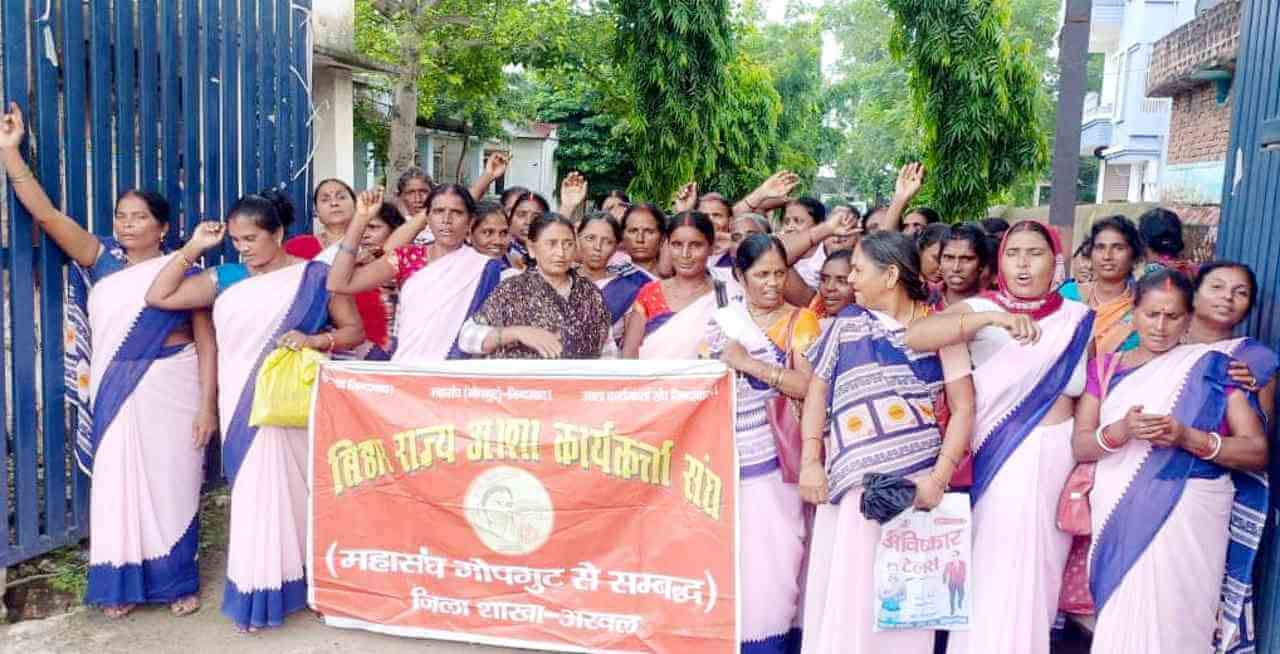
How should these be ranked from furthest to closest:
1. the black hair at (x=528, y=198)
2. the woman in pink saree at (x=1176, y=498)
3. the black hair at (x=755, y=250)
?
1. the black hair at (x=528, y=198)
2. the black hair at (x=755, y=250)
3. the woman in pink saree at (x=1176, y=498)

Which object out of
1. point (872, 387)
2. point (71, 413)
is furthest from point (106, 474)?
point (872, 387)

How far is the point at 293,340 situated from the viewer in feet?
12.4

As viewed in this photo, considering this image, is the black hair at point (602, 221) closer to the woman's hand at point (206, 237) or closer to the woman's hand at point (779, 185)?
the woman's hand at point (779, 185)

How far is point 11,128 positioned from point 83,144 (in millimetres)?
364

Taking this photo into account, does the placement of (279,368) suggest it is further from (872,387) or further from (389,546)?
(872,387)

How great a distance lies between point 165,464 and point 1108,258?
150 inches

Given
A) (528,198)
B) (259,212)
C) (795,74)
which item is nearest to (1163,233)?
(528,198)

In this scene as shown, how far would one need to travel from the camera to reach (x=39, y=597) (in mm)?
4051

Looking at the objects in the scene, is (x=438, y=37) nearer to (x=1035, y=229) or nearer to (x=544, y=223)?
(x=544, y=223)

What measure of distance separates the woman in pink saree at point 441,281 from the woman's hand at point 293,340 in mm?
582

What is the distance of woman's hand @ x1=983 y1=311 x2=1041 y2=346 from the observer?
2.73 metres

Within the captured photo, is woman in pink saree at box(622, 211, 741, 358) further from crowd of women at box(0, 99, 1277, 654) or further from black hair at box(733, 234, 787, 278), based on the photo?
black hair at box(733, 234, 787, 278)

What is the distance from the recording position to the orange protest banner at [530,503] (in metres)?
3.35

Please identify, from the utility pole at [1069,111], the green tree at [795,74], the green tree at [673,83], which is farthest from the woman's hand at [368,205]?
the green tree at [795,74]
